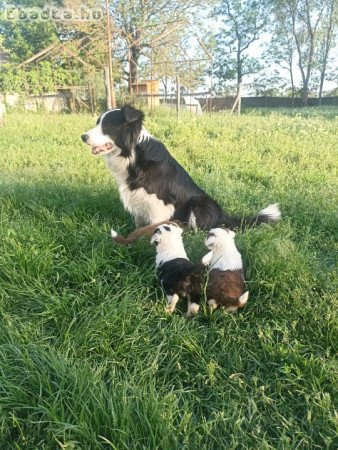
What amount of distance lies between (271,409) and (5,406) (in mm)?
1235

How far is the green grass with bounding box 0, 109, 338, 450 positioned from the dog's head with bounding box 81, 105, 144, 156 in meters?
0.67

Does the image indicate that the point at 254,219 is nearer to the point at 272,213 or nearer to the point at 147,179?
the point at 272,213

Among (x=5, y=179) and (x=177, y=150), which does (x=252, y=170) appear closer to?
(x=177, y=150)

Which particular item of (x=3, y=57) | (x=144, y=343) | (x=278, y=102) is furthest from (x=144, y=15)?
(x=144, y=343)

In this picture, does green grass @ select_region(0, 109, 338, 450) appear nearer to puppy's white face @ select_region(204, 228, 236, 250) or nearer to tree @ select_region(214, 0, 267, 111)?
puppy's white face @ select_region(204, 228, 236, 250)

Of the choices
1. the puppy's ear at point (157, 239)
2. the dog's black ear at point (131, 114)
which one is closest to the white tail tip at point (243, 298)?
the puppy's ear at point (157, 239)

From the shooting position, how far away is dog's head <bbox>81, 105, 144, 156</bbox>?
332 centimetres

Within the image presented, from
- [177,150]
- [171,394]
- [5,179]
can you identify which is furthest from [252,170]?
[171,394]

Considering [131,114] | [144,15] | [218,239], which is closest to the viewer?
[218,239]

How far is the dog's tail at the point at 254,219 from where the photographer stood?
340cm

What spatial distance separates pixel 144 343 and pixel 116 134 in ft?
7.09

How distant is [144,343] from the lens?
6.42 ft

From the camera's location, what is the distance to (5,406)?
4.95ft

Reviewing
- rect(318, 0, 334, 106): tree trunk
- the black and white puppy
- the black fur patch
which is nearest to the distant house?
→ the black and white puppy
